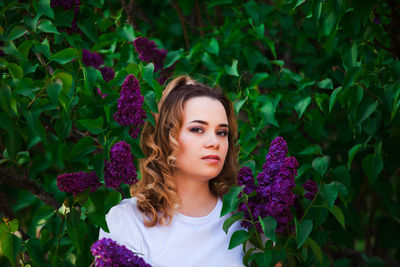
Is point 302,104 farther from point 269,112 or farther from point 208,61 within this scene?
point 208,61

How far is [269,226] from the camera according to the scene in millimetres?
1508

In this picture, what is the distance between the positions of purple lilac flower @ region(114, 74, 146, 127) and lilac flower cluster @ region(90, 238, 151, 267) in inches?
17.4

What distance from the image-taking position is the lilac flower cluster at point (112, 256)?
1.35m

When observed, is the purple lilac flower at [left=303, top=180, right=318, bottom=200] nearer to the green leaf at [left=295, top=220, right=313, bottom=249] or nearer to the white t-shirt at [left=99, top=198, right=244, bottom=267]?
the green leaf at [left=295, top=220, right=313, bottom=249]

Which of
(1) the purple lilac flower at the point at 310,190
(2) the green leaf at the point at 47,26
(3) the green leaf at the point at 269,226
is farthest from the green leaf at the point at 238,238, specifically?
(2) the green leaf at the point at 47,26

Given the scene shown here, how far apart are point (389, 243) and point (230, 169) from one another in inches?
69.8

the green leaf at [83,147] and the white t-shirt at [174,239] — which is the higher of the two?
the green leaf at [83,147]

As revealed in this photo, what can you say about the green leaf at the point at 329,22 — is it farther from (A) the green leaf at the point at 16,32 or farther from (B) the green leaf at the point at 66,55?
(A) the green leaf at the point at 16,32

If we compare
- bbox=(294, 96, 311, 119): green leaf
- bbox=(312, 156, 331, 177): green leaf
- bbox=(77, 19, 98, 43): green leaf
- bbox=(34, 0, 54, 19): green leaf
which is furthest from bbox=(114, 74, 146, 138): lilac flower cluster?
bbox=(294, 96, 311, 119): green leaf

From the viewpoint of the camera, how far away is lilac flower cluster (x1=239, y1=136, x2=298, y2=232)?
150 centimetres

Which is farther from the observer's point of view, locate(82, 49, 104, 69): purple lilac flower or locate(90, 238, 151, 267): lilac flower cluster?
locate(82, 49, 104, 69): purple lilac flower

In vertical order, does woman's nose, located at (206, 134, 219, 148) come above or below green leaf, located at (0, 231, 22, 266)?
above

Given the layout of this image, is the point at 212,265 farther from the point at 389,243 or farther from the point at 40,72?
the point at 389,243

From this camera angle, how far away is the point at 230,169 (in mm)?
2057
